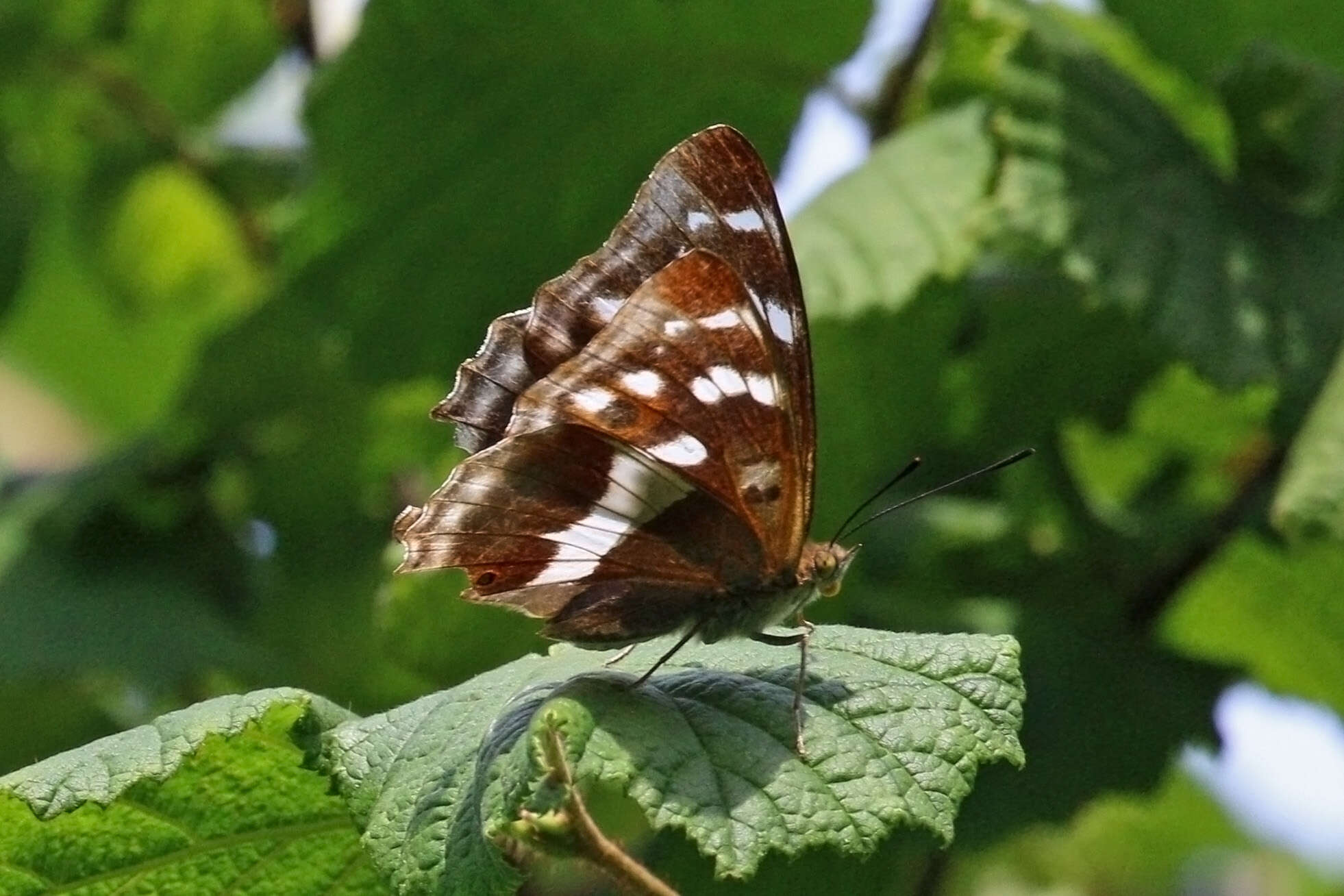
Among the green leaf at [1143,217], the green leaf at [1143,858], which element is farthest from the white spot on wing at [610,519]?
the green leaf at [1143,858]

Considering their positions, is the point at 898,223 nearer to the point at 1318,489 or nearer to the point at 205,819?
the point at 1318,489

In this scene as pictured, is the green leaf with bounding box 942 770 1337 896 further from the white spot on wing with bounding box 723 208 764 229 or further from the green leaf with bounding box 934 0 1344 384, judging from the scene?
the white spot on wing with bounding box 723 208 764 229

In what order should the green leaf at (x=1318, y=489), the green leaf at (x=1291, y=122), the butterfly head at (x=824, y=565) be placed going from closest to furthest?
1. the butterfly head at (x=824, y=565)
2. the green leaf at (x=1318, y=489)
3. the green leaf at (x=1291, y=122)

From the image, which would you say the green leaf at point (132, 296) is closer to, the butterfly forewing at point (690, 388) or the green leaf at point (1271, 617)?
the butterfly forewing at point (690, 388)

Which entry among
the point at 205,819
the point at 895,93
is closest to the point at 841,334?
the point at 895,93

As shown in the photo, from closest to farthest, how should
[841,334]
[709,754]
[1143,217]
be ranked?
[709,754], [1143,217], [841,334]

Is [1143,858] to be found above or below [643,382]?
below
